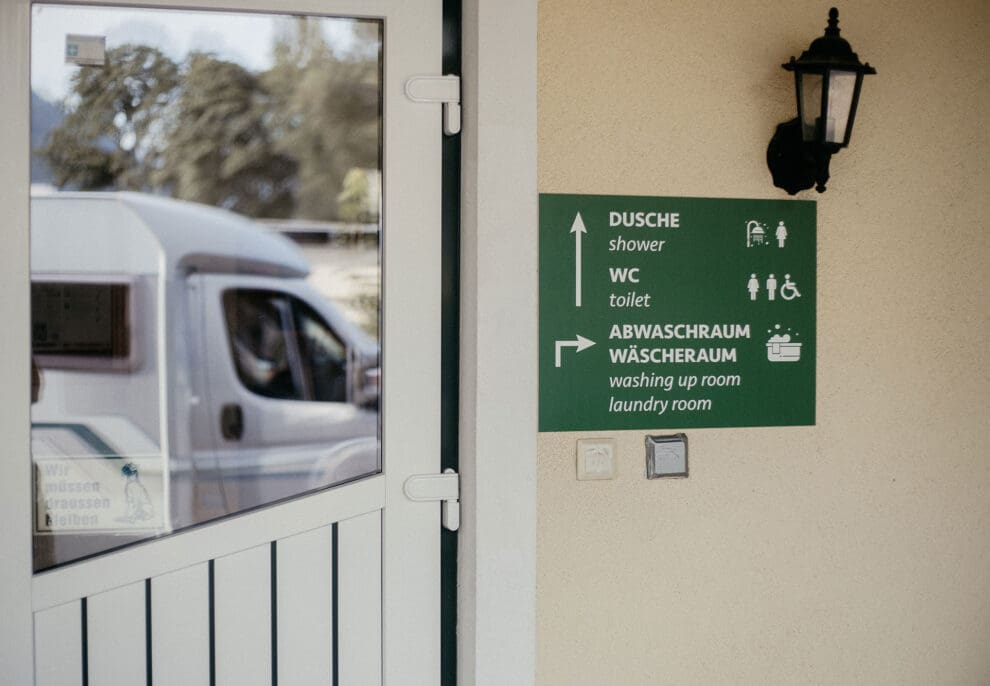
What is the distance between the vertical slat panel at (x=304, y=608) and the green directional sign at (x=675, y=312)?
614 millimetres

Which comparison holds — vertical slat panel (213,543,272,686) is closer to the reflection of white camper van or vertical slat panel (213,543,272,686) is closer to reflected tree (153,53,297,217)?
the reflection of white camper van

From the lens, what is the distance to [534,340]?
202cm

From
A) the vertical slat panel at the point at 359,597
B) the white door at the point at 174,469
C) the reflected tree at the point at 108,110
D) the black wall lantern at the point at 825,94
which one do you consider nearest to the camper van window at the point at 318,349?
the reflected tree at the point at 108,110

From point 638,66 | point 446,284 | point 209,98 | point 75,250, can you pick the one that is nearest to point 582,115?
point 638,66

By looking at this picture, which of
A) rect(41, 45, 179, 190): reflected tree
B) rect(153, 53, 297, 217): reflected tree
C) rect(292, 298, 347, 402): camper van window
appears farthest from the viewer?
rect(292, 298, 347, 402): camper van window

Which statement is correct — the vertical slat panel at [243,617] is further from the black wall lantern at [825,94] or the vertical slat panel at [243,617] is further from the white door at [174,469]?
the black wall lantern at [825,94]

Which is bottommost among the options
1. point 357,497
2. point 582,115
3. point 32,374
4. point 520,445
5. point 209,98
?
point 357,497

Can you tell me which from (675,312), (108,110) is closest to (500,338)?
(675,312)

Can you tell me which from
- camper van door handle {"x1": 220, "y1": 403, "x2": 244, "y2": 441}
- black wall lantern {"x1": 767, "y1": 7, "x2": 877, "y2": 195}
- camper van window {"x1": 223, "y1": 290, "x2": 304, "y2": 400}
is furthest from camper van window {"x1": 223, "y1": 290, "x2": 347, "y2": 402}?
black wall lantern {"x1": 767, "y1": 7, "x2": 877, "y2": 195}

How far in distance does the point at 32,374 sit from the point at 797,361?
1764mm

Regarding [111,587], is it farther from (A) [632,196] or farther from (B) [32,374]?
(A) [632,196]

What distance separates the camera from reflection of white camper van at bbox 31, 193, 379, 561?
1992mm

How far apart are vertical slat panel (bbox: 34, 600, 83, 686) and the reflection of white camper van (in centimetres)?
13

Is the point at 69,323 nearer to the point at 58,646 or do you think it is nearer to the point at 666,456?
the point at 58,646
